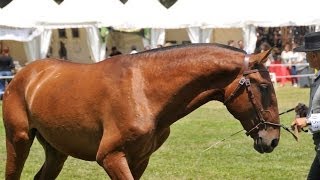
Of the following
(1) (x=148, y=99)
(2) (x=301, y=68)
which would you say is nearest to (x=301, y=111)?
(1) (x=148, y=99)

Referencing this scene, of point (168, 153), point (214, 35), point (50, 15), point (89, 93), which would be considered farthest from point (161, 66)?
point (214, 35)

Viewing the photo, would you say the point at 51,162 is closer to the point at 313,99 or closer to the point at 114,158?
the point at 114,158

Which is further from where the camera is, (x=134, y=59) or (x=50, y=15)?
(x=50, y=15)

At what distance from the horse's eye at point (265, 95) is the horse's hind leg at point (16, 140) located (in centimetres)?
246

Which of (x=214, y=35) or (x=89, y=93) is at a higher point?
(x=89, y=93)

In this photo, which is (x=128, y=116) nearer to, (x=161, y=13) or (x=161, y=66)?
(x=161, y=66)

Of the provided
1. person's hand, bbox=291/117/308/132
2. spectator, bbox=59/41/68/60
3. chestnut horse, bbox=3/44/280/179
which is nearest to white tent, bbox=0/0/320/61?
spectator, bbox=59/41/68/60

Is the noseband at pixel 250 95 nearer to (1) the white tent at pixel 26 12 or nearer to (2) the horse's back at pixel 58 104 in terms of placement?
(2) the horse's back at pixel 58 104

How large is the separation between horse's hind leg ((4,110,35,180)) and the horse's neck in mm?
1597

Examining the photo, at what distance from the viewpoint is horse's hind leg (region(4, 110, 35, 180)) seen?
7.07m

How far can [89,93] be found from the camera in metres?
6.38

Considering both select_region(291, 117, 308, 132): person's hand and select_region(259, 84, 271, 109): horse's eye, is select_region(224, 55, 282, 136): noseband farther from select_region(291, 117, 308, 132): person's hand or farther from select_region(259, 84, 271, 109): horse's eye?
select_region(291, 117, 308, 132): person's hand

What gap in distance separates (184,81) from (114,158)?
88cm

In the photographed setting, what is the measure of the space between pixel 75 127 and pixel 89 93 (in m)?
0.35
